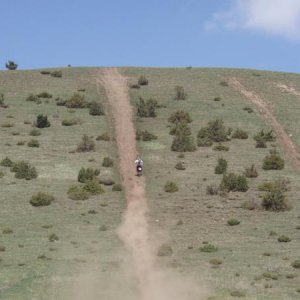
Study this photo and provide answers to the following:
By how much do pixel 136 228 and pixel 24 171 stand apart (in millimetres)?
18318

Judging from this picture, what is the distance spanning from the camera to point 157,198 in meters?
57.0

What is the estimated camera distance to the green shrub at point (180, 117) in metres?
83.5

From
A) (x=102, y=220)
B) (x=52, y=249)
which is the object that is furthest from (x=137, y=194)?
(x=52, y=249)

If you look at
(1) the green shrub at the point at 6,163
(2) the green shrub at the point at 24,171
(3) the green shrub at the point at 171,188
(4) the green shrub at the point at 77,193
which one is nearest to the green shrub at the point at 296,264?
(3) the green shrub at the point at 171,188

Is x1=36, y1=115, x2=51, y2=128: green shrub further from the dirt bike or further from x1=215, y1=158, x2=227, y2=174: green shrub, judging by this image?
x1=215, y1=158, x2=227, y2=174: green shrub

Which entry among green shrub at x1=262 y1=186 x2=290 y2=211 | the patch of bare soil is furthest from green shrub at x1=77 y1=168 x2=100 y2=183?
the patch of bare soil

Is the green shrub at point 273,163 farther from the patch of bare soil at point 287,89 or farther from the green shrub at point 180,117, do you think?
the patch of bare soil at point 287,89

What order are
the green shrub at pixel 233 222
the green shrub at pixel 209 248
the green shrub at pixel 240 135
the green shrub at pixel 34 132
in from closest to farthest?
the green shrub at pixel 209 248 < the green shrub at pixel 233 222 < the green shrub at pixel 34 132 < the green shrub at pixel 240 135

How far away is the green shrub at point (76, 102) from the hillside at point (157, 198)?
151cm

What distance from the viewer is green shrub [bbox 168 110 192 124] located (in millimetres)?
83469

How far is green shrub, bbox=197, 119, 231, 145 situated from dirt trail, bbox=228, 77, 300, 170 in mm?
6850

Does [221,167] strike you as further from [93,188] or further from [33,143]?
[33,143]

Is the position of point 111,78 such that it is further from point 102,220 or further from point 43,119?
point 102,220

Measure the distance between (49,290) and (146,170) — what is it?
1229 inches
